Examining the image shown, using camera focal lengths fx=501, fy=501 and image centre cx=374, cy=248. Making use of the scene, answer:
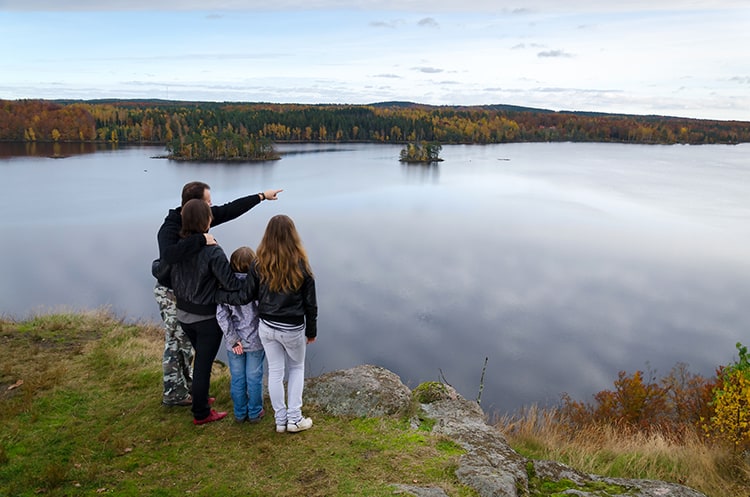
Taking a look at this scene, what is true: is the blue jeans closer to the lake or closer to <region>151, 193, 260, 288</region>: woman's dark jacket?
<region>151, 193, 260, 288</region>: woman's dark jacket

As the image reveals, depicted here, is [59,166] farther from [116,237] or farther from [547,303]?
[547,303]

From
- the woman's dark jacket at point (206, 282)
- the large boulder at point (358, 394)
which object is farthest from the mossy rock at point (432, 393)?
the woman's dark jacket at point (206, 282)

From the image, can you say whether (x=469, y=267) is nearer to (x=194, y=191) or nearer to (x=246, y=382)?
(x=246, y=382)

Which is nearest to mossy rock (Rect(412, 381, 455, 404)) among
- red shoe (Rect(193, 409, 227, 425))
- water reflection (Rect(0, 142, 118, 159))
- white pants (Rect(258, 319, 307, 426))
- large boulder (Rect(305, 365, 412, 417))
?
large boulder (Rect(305, 365, 412, 417))

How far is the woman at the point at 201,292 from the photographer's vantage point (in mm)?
3557

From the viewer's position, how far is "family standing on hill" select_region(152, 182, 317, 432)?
3.48 m

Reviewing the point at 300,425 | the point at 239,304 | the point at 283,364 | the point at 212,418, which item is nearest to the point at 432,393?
the point at 300,425

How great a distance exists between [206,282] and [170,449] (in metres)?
1.25

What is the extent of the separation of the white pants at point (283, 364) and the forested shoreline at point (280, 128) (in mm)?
74846

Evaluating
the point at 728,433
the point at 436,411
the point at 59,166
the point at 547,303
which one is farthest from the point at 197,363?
the point at 59,166

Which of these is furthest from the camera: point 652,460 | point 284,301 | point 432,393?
point 432,393

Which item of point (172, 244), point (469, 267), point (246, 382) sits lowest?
point (469, 267)

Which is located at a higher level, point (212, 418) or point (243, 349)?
point (243, 349)

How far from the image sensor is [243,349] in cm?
381
